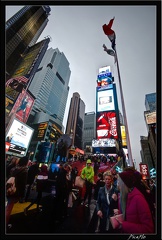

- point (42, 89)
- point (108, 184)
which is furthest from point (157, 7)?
point (42, 89)

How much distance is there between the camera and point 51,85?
106 metres

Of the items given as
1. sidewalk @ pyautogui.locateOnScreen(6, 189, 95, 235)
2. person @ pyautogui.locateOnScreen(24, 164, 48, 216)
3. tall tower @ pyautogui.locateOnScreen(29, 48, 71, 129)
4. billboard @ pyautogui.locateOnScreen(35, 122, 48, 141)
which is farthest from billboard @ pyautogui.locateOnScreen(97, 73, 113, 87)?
tall tower @ pyautogui.locateOnScreen(29, 48, 71, 129)

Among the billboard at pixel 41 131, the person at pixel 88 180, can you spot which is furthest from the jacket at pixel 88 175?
the billboard at pixel 41 131

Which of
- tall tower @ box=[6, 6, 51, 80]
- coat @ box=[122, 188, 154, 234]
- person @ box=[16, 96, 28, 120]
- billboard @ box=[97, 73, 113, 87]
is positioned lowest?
coat @ box=[122, 188, 154, 234]

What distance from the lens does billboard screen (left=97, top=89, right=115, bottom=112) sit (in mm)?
28453

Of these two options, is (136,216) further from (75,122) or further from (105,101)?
(75,122)

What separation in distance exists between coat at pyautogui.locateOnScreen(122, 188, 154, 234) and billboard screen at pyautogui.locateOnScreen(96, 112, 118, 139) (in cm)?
2482

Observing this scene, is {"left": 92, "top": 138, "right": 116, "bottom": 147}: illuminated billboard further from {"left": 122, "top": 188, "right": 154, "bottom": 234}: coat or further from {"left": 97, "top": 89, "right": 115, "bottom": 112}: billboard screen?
{"left": 122, "top": 188, "right": 154, "bottom": 234}: coat

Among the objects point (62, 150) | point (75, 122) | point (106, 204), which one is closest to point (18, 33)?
point (62, 150)

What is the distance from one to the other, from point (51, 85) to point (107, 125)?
9425cm

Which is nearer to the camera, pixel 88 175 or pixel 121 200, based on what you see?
pixel 121 200
